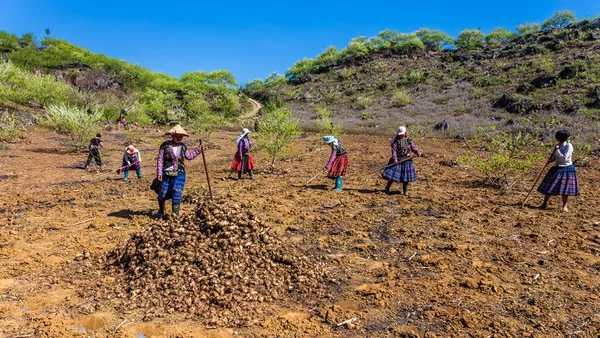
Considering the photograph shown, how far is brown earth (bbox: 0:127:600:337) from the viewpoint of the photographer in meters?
3.39

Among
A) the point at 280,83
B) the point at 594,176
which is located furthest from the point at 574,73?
the point at 280,83

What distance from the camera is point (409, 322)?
345 cm

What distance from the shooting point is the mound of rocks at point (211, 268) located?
368 cm

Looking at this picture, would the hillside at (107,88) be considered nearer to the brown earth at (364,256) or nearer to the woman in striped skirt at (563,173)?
the brown earth at (364,256)

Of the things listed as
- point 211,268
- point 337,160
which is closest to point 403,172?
point 337,160

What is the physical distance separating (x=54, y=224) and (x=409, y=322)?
230 inches

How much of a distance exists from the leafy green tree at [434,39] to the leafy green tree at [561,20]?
13.6 meters

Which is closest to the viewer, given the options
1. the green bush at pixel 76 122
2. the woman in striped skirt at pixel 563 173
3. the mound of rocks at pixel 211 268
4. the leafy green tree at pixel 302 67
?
the mound of rocks at pixel 211 268

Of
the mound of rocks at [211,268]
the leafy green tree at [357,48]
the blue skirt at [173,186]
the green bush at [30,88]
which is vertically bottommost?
the mound of rocks at [211,268]

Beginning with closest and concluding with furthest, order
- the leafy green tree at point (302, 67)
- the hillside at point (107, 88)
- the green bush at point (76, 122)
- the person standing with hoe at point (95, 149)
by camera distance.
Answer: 1. the person standing with hoe at point (95, 149)
2. the green bush at point (76, 122)
3. the hillside at point (107, 88)
4. the leafy green tree at point (302, 67)

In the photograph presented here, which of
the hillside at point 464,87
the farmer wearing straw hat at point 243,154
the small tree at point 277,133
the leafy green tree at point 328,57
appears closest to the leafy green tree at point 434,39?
the hillside at point 464,87

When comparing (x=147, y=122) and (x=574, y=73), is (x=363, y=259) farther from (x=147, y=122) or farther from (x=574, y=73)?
(x=574, y=73)

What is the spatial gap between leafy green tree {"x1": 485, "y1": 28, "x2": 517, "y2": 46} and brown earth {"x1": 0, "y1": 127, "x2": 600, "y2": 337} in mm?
50754

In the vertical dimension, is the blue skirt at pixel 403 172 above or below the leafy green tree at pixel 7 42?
below
